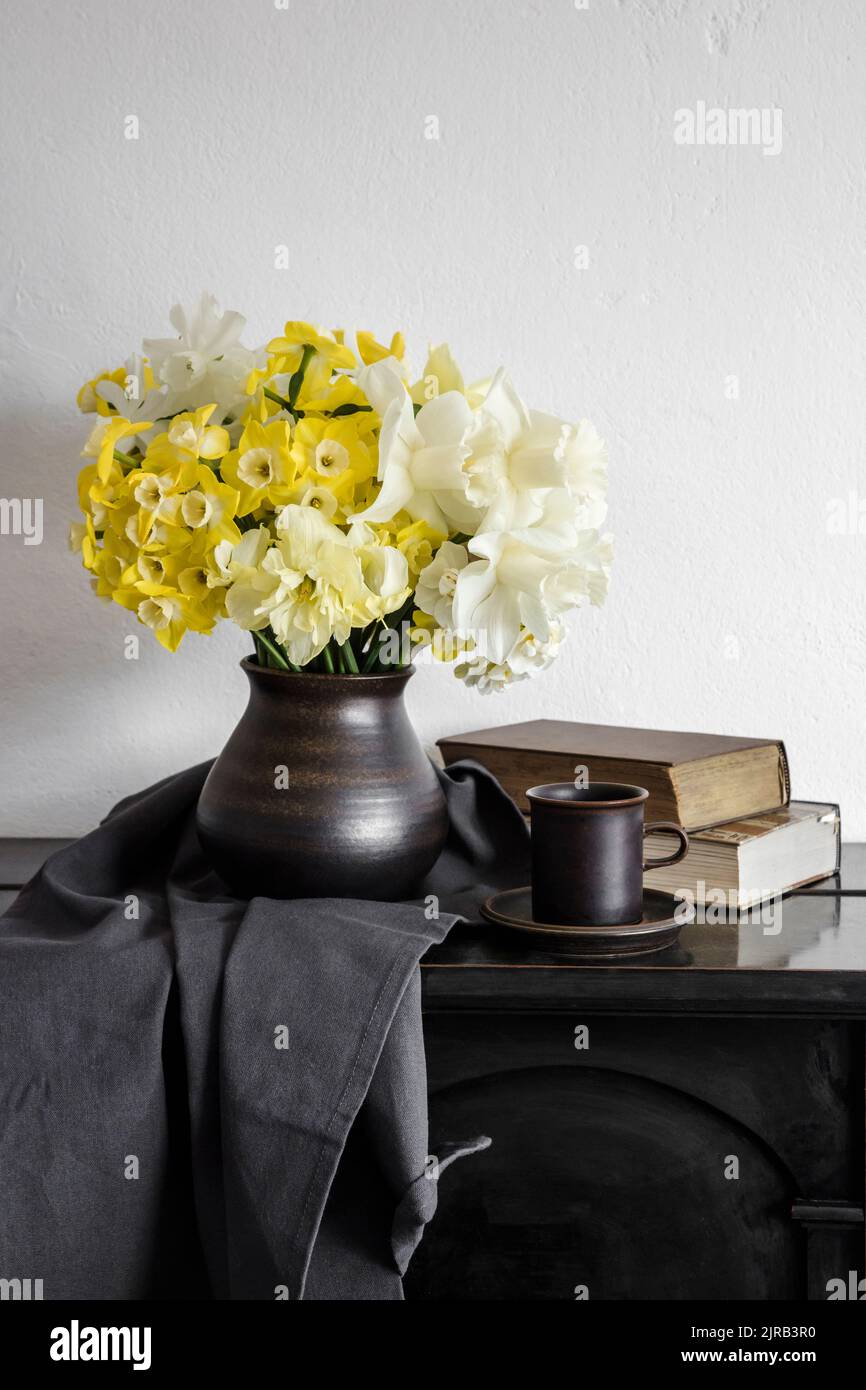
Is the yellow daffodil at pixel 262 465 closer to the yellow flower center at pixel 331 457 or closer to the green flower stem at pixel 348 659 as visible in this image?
the yellow flower center at pixel 331 457

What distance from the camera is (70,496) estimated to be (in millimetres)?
1445

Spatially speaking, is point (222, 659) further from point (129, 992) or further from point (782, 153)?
point (782, 153)

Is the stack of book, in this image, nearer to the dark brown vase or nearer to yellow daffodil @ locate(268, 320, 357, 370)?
the dark brown vase

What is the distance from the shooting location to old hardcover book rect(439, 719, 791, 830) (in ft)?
3.83

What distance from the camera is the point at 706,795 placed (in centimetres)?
118

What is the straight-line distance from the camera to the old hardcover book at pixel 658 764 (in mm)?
1168

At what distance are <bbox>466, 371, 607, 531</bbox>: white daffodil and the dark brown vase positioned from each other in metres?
0.17

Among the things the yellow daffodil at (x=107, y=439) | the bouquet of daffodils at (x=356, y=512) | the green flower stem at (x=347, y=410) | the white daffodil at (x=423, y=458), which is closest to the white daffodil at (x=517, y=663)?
the bouquet of daffodils at (x=356, y=512)

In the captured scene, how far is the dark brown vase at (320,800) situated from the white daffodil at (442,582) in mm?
87

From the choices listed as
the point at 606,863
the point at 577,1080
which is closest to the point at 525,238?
the point at 606,863

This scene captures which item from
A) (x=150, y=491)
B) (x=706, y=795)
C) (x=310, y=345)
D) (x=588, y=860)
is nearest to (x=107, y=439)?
(x=150, y=491)

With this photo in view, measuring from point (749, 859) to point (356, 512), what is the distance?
434 mm

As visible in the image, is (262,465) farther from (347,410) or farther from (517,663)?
(517,663)
